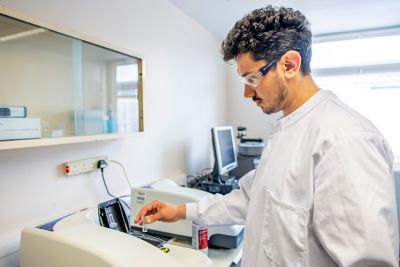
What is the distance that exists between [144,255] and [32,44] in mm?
982

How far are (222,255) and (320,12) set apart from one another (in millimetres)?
2239

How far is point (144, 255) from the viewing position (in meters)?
0.89

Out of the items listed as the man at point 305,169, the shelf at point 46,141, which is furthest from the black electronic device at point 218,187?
the man at point 305,169

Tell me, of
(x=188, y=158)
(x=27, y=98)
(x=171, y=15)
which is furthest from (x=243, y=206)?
(x=171, y=15)

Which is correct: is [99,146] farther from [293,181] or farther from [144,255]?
[293,181]

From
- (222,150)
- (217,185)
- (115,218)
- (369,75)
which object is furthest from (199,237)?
(369,75)

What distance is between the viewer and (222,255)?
1.45 metres

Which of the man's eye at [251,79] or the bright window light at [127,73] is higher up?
the bright window light at [127,73]

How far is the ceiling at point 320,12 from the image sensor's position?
234 cm

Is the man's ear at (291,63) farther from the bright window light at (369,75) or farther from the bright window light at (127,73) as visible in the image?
the bright window light at (369,75)

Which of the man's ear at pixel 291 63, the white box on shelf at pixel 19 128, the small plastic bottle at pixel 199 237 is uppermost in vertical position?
the man's ear at pixel 291 63

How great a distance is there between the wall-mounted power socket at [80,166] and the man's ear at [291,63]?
1116mm

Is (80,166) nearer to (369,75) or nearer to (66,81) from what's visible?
(66,81)

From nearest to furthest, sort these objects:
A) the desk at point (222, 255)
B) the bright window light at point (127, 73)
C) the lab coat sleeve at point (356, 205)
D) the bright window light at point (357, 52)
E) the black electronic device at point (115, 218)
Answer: the lab coat sleeve at point (356, 205)
the black electronic device at point (115, 218)
the desk at point (222, 255)
the bright window light at point (127, 73)
the bright window light at point (357, 52)
